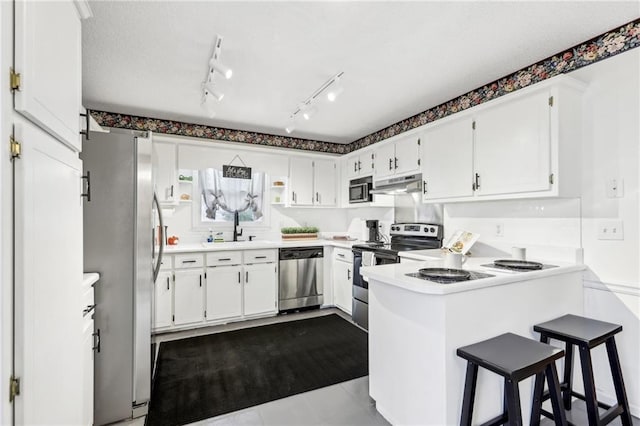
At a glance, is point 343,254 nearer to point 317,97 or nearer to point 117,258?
point 317,97

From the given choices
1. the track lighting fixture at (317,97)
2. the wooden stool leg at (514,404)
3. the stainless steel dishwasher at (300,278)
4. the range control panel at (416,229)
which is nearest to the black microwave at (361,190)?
the range control panel at (416,229)

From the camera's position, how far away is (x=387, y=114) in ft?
11.7

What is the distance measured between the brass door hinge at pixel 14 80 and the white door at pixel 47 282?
0.31 feet

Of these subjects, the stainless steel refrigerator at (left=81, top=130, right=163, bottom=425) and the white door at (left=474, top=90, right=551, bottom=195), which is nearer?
the stainless steel refrigerator at (left=81, top=130, right=163, bottom=425)

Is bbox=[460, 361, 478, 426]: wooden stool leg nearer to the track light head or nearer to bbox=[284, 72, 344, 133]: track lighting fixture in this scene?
bbox=[284, 72, 344, 133]: track lighting fixture

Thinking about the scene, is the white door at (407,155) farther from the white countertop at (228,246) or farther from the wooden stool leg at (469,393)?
the wooden stool leg at (469,393)

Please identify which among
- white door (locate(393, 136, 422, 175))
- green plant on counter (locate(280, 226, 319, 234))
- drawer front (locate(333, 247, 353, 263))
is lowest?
drawer front (locate(333, 247, 353, 263))

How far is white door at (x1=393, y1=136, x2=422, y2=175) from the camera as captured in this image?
3.29 meters

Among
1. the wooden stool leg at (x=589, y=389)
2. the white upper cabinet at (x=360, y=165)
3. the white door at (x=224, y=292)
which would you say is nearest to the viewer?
the wooden stool leg at (x=589, y=389)

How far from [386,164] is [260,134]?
6.00 feet

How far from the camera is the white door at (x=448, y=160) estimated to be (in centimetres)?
270

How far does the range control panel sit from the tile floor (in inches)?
67.4

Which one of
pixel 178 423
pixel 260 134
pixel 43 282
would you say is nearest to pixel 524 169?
pixel 43 282

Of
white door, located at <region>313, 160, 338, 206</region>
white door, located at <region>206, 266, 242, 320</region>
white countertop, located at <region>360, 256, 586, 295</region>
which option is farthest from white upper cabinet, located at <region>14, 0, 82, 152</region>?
white door, located at <region>313, 160, 338, 206</region>
